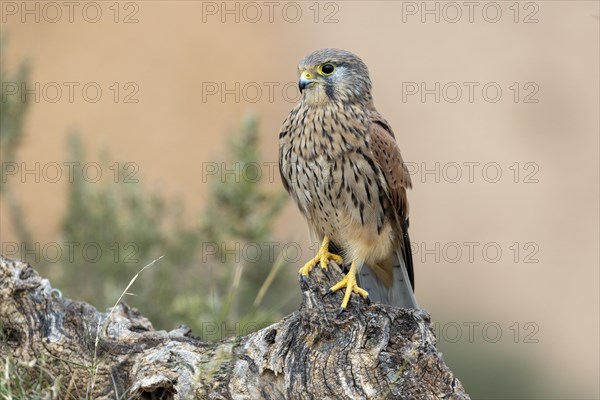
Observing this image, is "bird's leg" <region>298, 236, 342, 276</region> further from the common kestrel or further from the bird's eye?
the bird's eye

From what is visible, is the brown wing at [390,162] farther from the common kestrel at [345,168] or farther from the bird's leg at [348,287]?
the bird's leg at [348,287]

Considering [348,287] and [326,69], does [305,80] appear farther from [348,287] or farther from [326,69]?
[348,287]

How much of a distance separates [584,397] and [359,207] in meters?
7.86

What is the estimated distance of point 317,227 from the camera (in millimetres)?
5352

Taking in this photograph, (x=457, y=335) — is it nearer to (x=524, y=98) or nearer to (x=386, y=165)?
(x=524, y=98)

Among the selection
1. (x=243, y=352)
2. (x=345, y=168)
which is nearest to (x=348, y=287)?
(x=243, y=352)

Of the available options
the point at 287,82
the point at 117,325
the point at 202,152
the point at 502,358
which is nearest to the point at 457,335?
the point at 502,358

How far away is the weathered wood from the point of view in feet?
12.8

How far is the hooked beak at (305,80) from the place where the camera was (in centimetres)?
509

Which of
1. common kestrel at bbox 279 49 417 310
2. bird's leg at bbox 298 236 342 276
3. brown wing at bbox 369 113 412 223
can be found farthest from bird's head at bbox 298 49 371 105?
bird's leg at bbox 298 236 342 276

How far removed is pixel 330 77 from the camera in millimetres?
5168

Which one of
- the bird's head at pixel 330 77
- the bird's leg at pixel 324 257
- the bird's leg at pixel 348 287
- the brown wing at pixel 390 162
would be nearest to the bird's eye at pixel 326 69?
the bird's head at pixel 330 77

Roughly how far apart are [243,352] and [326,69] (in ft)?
5.63

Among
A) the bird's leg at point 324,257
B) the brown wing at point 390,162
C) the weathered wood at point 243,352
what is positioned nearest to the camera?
the weathered wood at point 243,352
